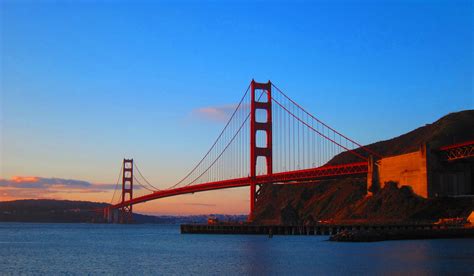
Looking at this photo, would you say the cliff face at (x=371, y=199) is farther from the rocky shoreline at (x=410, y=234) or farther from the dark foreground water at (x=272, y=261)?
the dark foreground water at (x=272, y=261)

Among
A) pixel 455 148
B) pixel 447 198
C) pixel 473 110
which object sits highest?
pixel 473 110

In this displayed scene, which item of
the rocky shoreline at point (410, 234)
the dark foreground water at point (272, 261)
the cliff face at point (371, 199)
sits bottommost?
the dark foreground water at point (272, 261)

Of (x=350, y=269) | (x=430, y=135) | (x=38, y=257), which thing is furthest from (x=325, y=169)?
(x=350, y=269)

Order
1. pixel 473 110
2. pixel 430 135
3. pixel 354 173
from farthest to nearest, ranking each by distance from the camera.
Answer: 1. pixel 473 110
2. pixel 430 135
3. pixel 354 173

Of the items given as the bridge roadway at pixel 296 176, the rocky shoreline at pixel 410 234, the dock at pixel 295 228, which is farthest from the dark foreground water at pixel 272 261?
the bridge roadway at pixel 296 176

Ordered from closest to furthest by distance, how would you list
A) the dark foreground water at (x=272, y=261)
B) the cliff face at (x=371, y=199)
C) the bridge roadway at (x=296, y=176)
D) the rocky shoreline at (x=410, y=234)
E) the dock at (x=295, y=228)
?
the dark foreground water at (x=272, y=261) → the rocky shoreline at (x=410, y=234) → the dock at (x=295, y=228) → the cliff face at (x=371, y=199) → the bridge roadway at (x=296, y=176)

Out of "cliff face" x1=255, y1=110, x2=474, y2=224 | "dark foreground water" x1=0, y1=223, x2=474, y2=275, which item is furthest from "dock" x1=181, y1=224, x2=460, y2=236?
"dark foreground water" x1=0, y1=223, x2=474, y2=275

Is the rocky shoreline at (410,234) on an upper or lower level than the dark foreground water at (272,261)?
upper

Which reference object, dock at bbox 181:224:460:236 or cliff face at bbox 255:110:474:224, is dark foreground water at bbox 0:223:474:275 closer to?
dock at bbox 181:224:460:236

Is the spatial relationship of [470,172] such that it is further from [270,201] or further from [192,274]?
[192,274]
